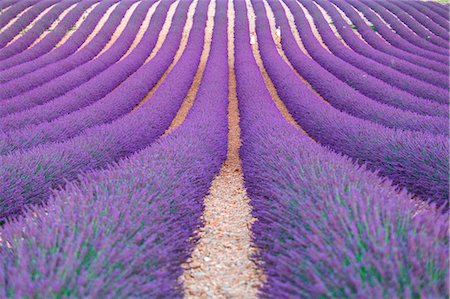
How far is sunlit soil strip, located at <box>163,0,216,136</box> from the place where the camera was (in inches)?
322

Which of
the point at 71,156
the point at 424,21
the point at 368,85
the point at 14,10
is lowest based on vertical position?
the point at 71,156

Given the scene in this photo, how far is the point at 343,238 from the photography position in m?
1.96

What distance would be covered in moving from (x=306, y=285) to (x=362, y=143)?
134 inches

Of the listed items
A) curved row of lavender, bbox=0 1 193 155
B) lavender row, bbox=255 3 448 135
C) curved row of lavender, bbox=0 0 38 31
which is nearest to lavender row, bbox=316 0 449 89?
lavender row, bbox=255 3 448 135

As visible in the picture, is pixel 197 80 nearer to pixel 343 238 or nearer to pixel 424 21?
pixel 343 238

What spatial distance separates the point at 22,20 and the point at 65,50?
547 centimetres

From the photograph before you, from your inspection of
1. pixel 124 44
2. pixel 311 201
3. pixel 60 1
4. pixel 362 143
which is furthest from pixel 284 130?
pixel 60 1

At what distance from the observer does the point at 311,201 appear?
2.55 m

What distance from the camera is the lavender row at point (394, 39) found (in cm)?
1272

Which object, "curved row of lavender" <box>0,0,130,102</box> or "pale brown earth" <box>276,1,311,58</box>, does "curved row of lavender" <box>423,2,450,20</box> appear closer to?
"pale brown earth" <box>276,1,311,58</box>

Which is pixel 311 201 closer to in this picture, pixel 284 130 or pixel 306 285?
pixel 306 285

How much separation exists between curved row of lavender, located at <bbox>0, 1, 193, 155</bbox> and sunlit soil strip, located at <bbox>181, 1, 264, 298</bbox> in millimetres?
2536

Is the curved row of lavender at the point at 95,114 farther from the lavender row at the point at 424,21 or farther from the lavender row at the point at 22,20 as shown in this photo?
the lavender row at the point at 424,21

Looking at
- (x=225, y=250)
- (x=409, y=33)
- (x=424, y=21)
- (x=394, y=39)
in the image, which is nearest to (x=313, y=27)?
(x=394, y=39)
